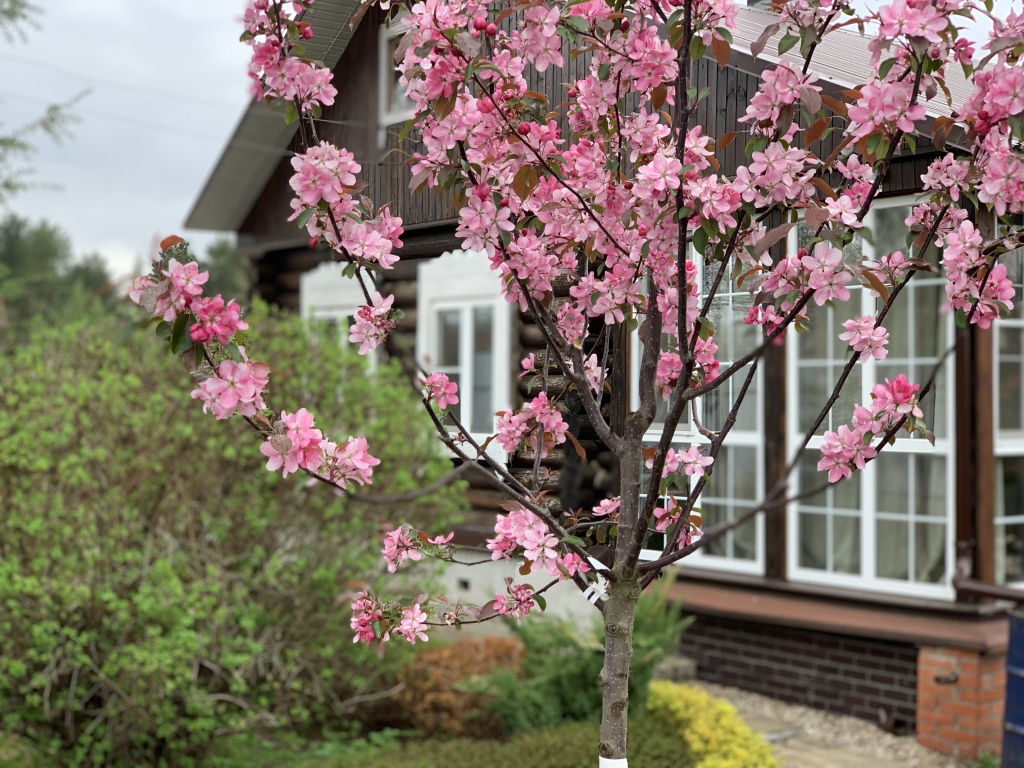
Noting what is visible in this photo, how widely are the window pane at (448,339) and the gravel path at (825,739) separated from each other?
9.96 ft

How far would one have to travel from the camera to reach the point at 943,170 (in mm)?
1812

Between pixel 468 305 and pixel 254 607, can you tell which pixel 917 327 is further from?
pixel 254 607

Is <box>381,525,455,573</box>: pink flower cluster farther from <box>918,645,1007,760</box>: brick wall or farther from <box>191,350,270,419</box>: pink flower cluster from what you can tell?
<box>918,645,1007,760</box>: brick wall

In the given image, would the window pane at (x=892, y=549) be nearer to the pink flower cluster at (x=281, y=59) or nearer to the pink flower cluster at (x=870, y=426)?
the pink flower cluster at (x=870, y=426)

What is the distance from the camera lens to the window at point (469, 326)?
290 inches

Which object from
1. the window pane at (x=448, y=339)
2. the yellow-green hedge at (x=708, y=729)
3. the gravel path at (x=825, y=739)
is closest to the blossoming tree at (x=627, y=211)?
the yellow-green hedge at (x=708, y=729)

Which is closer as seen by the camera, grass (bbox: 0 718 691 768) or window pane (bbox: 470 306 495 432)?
grass (bbox: 0 718 691 768)

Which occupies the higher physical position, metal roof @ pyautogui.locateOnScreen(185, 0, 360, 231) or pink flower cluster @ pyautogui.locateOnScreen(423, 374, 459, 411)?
metal roof @ pyautogui.locateOnScreen(185, 0, 360, 231)

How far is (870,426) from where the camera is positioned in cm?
→ 196

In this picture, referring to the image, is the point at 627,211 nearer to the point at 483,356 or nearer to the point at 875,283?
the point at 875,283

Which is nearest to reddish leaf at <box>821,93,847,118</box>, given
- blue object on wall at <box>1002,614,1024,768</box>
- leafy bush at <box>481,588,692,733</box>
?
leafy bush at <box>481,588,692,733</box>

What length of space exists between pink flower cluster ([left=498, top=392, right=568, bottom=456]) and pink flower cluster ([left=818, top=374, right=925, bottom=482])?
54cm

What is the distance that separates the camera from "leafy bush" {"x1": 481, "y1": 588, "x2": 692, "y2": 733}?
4.93 metres

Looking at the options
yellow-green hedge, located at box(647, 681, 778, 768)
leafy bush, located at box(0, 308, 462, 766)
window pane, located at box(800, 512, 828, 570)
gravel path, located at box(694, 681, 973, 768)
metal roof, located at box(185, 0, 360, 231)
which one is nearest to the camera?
yellow-green hedge, located at box(647, 681, 778, 768)
